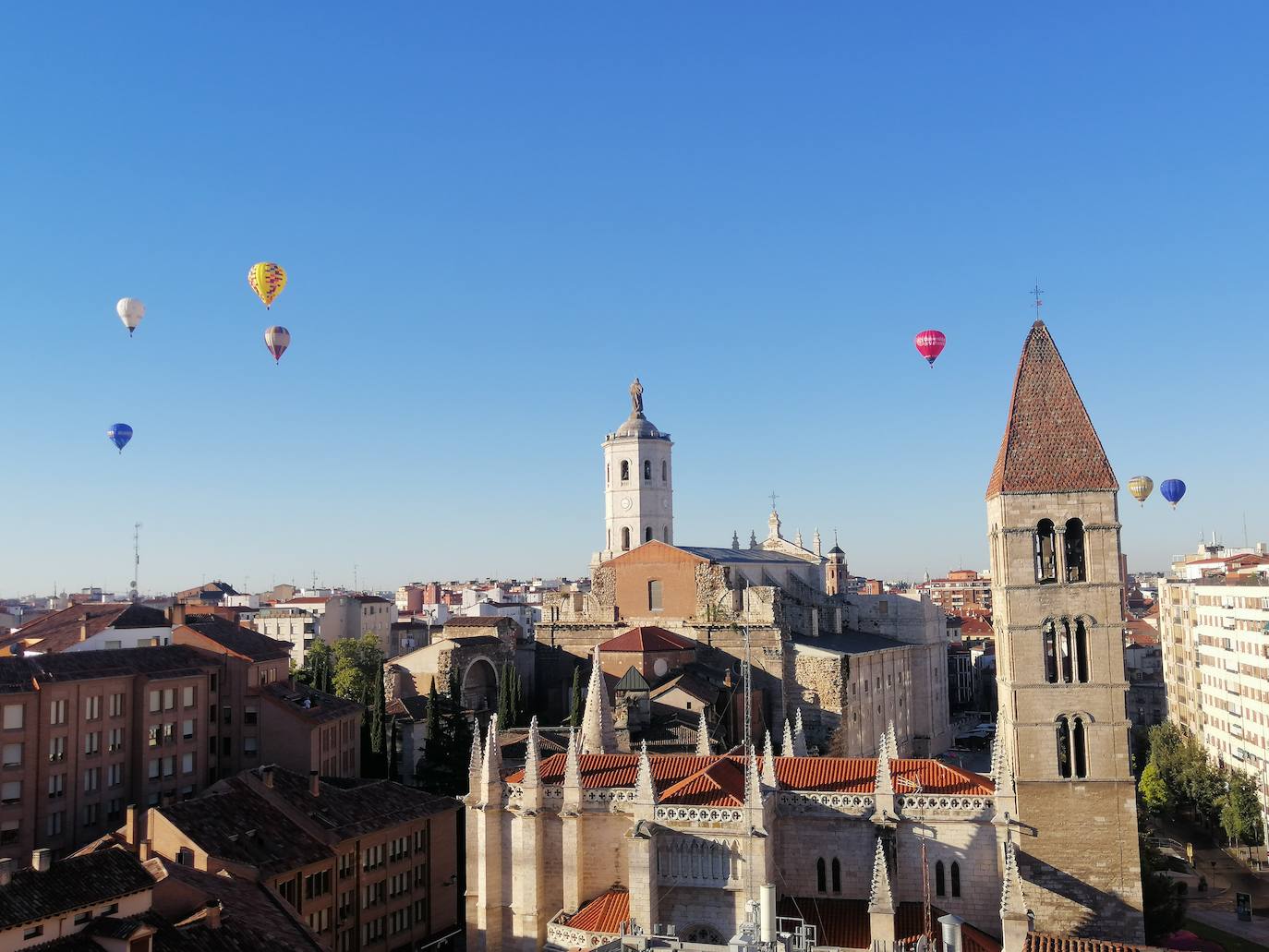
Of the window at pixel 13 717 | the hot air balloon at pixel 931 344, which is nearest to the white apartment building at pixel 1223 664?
the hot air balloon at pixel 931 344

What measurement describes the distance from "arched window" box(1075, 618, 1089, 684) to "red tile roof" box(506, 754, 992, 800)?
4287 mm

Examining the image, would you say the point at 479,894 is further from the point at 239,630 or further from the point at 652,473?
the point at 652,473

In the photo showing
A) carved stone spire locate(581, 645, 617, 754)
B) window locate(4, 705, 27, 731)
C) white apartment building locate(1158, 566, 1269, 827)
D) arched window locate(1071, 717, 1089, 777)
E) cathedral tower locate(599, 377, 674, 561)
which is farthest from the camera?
cathedral tower locate(599, 377, 674, 561)

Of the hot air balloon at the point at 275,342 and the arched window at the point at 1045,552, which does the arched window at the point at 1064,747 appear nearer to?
the arched window at the point at 1045,552

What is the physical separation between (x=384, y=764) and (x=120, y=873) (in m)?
27.5

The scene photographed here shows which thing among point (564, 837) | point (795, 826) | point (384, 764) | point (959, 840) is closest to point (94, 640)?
point (384, 764)

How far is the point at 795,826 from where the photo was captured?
33.9 meters

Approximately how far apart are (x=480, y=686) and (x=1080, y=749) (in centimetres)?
4928

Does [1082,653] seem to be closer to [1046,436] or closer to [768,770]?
[1046,436]

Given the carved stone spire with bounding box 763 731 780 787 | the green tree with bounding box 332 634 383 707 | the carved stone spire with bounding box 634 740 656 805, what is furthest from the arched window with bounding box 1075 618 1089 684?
the green tree with bounding box 332 634 383 707

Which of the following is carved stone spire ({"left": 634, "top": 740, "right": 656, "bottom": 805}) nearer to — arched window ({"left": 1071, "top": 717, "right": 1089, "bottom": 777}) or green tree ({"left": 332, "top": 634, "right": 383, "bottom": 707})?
arched window ({"left": 1071, "top": 717, "right": 1089, "bottom": 777})

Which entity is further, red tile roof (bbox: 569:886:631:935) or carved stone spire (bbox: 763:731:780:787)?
carved stone spire (bbox: 763:731:780:787)

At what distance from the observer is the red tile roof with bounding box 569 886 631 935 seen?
32562 millimetres

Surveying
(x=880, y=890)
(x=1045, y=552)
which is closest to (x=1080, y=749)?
(x=1045, y=552)
